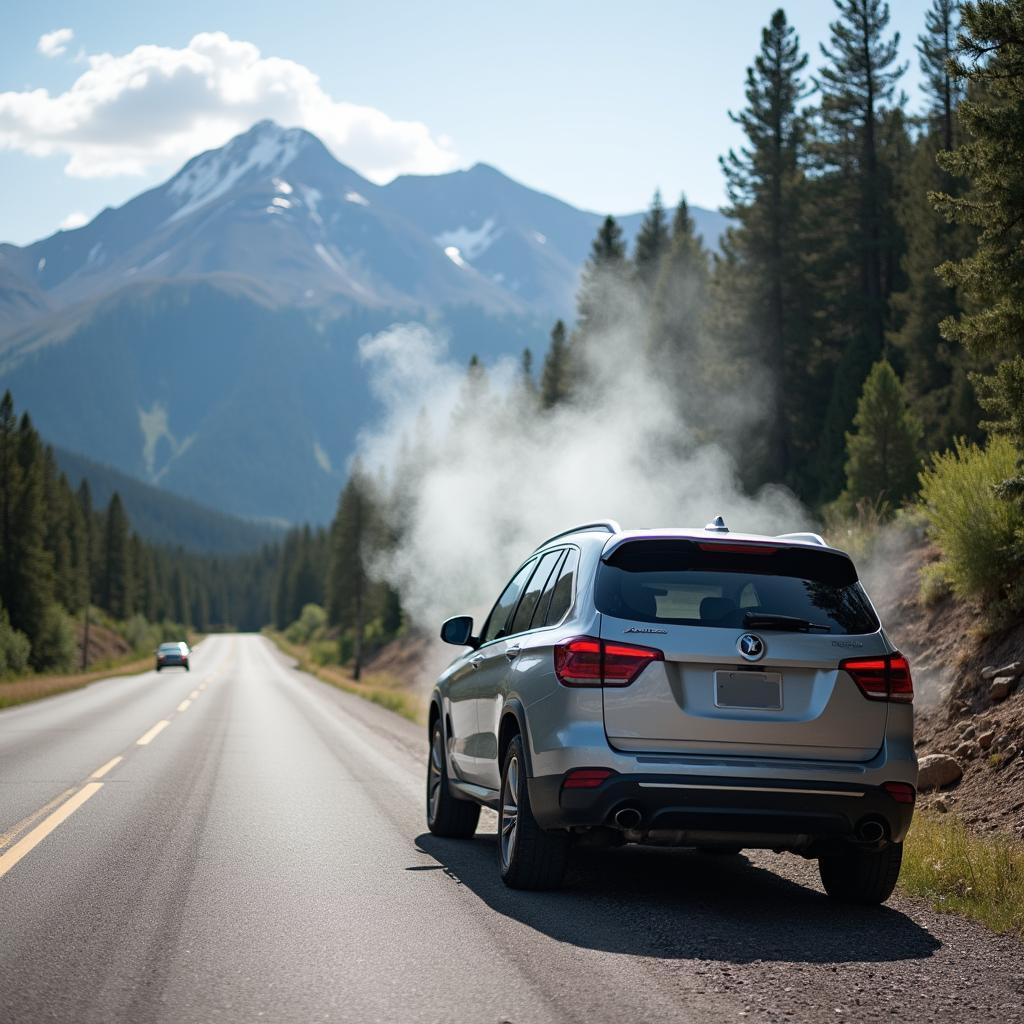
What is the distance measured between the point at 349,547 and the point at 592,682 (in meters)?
81.4

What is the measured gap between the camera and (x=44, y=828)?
9.00 metres

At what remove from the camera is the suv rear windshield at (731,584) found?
21.3 ft

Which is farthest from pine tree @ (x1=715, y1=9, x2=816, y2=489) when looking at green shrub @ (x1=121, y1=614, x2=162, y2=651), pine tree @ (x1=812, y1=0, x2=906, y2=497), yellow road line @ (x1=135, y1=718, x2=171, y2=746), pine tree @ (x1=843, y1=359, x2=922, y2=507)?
green shrub @ (x1=121, y1=614, x2=162, y2=651)

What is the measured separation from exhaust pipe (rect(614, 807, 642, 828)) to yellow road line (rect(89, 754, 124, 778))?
8.33m

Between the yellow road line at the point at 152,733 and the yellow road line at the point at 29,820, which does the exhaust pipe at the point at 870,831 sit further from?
the yellow road line at the point at 152,733

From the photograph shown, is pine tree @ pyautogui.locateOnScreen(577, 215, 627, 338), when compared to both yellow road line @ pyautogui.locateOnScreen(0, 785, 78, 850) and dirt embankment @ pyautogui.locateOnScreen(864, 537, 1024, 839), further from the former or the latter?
yellow road line @ pyautogui.locateOnScreen(0, 785, 78, 850)

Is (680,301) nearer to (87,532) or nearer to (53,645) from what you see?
(53,645)

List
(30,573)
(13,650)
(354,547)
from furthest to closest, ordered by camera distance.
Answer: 1. (354,547)
2. (30,573)
3. (13,650)

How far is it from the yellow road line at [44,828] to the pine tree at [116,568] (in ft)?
394

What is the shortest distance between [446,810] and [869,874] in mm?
3465

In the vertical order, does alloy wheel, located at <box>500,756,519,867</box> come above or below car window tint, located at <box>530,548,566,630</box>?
below

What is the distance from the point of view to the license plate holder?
6.25m

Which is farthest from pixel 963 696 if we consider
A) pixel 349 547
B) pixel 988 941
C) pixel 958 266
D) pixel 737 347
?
pixel 349 547

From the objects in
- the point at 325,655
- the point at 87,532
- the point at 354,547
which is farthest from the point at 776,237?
the point at 87,532
